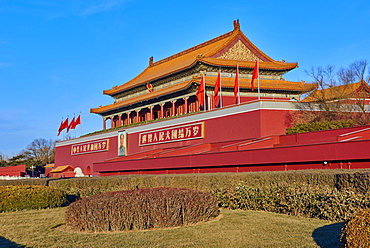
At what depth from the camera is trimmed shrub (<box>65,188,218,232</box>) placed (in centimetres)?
884

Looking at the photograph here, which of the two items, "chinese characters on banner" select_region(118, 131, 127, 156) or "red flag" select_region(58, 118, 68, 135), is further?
"red flag" select_region(58, 118, 68, 135)

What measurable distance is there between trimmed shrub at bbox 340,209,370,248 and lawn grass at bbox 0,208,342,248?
5.29ft

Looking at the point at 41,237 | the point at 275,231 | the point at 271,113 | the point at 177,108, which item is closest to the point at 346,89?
the point at 271,113

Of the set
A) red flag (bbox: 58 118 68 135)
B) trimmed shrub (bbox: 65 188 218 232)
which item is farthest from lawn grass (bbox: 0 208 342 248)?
red flag (bbox: 58 118 68 135)

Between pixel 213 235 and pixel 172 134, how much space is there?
21123 mm

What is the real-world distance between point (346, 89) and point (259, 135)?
21.0ft

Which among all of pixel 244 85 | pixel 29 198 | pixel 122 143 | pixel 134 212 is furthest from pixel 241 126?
pixel 134 212

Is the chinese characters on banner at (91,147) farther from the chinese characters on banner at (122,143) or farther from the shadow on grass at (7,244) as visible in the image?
the shadow on grass at (7,244)

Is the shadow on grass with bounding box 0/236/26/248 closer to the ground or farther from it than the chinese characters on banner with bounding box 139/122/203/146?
closer to the ground

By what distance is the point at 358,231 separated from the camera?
5285 mm

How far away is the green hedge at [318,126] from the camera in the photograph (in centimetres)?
2033

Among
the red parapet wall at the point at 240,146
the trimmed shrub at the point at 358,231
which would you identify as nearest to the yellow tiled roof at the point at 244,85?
the red parapet wall at the point at 240,146

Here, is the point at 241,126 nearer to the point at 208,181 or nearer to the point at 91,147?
the point at 208,181

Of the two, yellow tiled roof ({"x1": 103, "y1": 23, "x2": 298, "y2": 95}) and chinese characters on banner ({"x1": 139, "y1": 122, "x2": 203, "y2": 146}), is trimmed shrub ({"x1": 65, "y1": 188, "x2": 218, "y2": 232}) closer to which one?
chinese characters on banner ({"x1": 139, "y1": 122, "x2": 203, "y2": 146})
